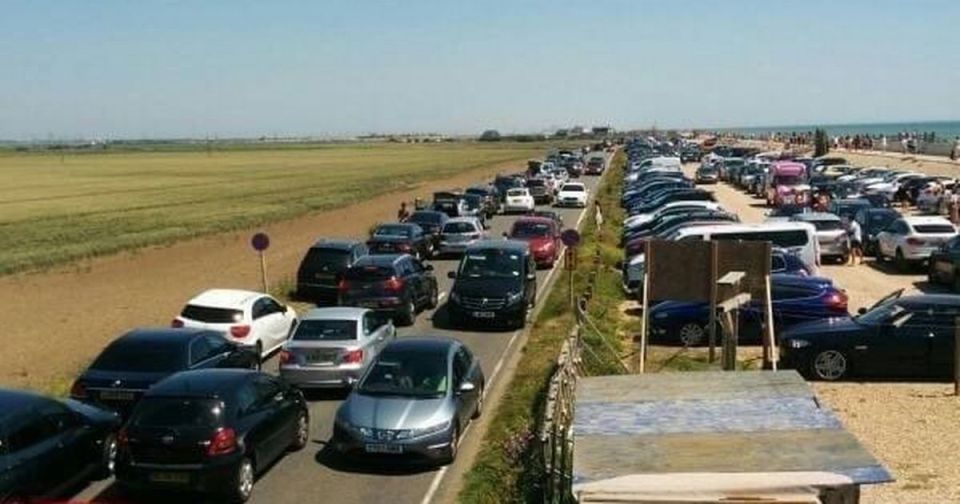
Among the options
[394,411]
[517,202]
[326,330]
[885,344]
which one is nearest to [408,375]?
[394,411]

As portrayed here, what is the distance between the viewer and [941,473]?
12281 millimetres

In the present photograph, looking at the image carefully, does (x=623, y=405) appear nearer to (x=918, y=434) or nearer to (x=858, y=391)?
(x=918, y=434)

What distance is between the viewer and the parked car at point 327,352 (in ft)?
55.9

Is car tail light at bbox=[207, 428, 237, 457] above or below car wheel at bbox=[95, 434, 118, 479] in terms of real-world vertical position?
above

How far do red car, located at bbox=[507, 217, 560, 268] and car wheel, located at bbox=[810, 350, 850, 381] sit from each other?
1558 centimetres

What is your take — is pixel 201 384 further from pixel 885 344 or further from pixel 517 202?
pixel 517 202

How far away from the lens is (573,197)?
58094 millimetres

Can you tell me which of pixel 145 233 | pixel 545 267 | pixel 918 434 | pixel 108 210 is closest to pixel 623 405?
pixel 918 434

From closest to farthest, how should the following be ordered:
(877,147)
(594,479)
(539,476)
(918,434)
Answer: (594,479), (539,476), (918,434), (877,147)

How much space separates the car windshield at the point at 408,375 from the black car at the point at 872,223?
916 inches

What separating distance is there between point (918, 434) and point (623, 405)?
25.1 ft

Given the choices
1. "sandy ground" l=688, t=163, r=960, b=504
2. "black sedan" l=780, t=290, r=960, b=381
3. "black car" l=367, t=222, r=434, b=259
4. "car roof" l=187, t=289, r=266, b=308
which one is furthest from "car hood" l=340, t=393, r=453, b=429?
"black car" l=367, t=222, r=434, b=259

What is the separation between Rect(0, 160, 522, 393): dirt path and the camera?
→ 20.5 meters

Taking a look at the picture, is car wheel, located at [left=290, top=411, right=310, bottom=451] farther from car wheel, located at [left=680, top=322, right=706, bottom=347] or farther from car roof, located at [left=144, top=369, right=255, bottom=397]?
car wheel, located at [left=680, top=322, right=706, bottom=347]
